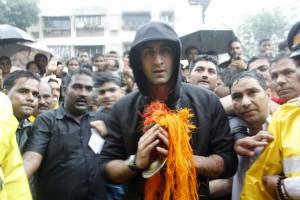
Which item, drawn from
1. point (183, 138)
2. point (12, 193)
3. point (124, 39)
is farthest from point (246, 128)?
point (124, 39)

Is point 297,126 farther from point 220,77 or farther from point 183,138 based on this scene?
point 220,77

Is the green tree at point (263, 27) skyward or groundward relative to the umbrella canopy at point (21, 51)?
skyward

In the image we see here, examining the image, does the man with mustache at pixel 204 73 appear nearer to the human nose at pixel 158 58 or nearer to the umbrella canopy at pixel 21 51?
the human nose at pixel 158 58

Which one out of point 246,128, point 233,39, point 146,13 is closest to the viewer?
point 246,128

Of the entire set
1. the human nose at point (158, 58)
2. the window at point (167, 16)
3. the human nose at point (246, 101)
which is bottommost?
the human nose at point (246, 101)

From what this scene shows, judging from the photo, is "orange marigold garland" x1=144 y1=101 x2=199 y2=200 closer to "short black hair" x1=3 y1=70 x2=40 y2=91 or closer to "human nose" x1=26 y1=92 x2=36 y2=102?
"human nose" x1=26 y1=92 x2=36 y2=102

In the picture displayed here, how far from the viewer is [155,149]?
7.82 feet

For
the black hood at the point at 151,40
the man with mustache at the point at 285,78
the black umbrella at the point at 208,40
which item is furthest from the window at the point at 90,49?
the black hood at the point at 151,40

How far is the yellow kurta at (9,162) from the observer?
221 centimetres

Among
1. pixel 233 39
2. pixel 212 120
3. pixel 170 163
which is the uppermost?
pixel 233 39

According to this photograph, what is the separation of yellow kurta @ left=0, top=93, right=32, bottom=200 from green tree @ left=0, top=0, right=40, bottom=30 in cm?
2525

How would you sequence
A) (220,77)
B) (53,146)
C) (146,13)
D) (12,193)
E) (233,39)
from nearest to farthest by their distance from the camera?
(12,193) → (53,146) → (220,77) → (233,39) → (146,13)

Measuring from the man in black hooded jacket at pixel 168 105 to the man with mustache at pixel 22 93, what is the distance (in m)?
1.46

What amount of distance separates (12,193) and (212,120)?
1282mm
